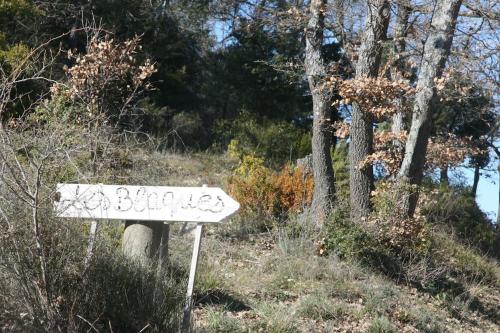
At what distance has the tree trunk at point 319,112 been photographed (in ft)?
38.3

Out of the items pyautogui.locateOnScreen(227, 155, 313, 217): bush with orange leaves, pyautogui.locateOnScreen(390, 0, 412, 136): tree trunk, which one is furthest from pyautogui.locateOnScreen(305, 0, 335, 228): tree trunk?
pyautogui.locateOnScreen(390, 0, 412, 136): tree trunk

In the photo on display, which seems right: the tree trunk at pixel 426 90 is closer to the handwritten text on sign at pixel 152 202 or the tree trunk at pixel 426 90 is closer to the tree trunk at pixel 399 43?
the tree trunk at pixel 399 43

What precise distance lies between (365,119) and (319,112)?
0.86 m

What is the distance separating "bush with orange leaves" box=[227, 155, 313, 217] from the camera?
1165cm

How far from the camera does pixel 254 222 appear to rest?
11.5 meters

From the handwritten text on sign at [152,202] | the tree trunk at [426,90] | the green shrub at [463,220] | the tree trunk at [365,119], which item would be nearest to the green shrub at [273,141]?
the green shrub at [463,220]

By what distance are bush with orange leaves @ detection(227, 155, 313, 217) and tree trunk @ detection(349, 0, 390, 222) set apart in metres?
1.02

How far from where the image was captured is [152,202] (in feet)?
20.7

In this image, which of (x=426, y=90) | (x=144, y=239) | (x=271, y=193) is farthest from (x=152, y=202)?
(x=426, y=90)

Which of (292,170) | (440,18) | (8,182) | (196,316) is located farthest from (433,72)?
(8,182)

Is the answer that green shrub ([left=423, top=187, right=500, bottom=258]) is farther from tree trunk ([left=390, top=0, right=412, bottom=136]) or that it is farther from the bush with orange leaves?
the bush with orange leaves

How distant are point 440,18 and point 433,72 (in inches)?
32.1

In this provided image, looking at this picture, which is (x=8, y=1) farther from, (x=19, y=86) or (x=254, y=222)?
(x=254, y=222)

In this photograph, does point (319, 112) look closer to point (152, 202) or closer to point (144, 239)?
point (144, 239)
